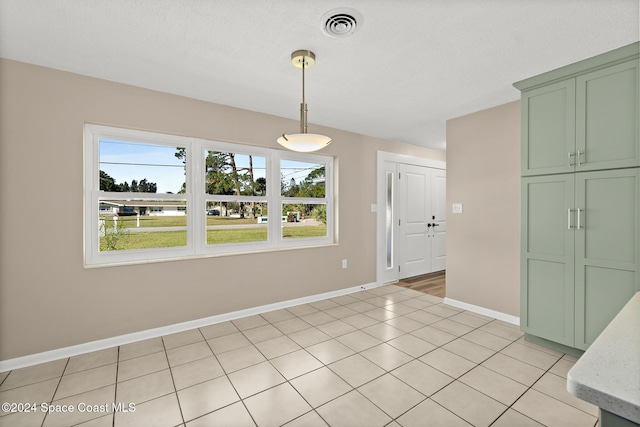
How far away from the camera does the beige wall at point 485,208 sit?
318 cm

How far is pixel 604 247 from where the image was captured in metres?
2.17

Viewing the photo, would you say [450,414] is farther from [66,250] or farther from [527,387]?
[66,250]

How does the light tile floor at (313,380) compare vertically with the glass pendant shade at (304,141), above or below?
below

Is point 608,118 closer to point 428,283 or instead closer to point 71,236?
point 428,283

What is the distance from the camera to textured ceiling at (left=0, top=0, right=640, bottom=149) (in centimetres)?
171

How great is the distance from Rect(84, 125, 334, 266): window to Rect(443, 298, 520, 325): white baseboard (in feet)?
6.34

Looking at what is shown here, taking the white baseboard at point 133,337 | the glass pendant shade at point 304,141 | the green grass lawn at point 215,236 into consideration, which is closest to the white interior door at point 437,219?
the green grass lawn at point 215,236

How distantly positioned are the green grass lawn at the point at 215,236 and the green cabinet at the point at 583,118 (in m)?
2.58

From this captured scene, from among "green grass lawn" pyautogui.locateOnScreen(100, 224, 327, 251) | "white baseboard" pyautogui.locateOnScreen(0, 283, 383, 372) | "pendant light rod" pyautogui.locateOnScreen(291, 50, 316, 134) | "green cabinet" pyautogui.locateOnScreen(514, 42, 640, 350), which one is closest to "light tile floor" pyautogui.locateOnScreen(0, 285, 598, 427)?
"white baseboard" pyautogui.locateOnScreen(0, 283, 383, 372)

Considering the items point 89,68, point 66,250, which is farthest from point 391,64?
point 66,250

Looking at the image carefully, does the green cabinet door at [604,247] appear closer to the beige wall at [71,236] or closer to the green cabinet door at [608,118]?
the green cabinet door at [608,118]

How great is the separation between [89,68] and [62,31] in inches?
20.6

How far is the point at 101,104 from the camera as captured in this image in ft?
8.52

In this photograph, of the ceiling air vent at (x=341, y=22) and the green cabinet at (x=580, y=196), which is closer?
the ceiling air vent at (x=341, y=22)
